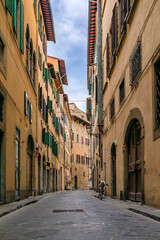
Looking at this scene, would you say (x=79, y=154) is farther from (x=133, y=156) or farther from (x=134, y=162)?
(x=134, y=162)

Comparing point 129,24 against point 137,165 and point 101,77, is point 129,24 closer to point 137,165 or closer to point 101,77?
point 137,165

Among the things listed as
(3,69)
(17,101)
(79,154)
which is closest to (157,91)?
(3,69)

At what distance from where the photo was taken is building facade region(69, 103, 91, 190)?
2677 inches

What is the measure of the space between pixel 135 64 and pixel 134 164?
11.3 feet

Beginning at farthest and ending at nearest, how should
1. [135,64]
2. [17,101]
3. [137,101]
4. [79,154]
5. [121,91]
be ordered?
[79,154] → [121,91] → [17,101] → [135,64] → [137,101]

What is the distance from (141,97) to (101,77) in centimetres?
1413

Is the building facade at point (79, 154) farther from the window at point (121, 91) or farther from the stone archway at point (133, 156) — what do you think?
the stone archway at point (133, 156)

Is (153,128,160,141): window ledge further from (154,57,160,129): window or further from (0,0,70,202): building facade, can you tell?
(0,0,70,202): building facade

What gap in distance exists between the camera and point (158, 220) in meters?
6.96

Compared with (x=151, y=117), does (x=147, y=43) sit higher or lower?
higher

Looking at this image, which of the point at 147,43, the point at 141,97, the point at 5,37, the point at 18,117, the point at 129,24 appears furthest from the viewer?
the point at 18,117

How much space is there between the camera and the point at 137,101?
11.9 metres

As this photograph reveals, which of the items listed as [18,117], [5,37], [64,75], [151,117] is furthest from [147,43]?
[64,75]

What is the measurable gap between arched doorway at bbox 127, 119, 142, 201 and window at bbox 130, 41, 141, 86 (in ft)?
5.00
